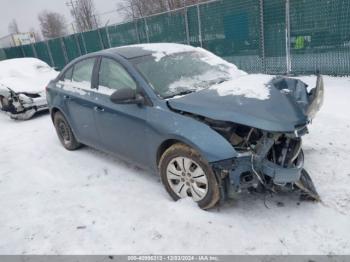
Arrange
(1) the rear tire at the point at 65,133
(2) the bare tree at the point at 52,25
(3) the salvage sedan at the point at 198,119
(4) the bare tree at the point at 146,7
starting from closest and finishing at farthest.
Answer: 1. (3) the salvage sedan at the point at 198,119
2. (1) the rear tire at the point at 65,133
3. (4) the bare tree at the point at 146,7
4. (2) the bare tree at the point at 52,25

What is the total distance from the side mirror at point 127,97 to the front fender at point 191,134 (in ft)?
0.73

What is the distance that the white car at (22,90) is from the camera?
8.31m

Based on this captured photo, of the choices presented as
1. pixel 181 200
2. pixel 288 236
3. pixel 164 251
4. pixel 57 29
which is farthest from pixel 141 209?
pixel 57 29

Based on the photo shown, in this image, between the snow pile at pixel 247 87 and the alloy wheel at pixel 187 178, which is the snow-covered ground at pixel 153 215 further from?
the snow pile at pixel 247 87

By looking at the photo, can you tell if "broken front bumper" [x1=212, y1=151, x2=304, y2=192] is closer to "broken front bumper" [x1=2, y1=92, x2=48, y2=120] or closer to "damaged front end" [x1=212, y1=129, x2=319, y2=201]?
"damaged front end" [x1=212, y1=129, x2=319, y2=201]

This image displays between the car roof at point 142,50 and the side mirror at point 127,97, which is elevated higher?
the car roof at point 142,50

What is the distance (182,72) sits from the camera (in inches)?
160

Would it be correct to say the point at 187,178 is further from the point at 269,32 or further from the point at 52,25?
the point at 52,25

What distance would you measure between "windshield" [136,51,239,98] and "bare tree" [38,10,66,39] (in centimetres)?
7316

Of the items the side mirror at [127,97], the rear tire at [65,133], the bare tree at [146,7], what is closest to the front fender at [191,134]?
the side mirror at [127,97]

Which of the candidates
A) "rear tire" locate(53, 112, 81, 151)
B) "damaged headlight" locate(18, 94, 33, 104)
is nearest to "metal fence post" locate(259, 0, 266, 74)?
"rear tire" locate(53, 112, 81, 151)

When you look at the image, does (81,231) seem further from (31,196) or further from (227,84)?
(227,84)

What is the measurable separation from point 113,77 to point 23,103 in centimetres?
495

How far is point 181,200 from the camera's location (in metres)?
3.54
